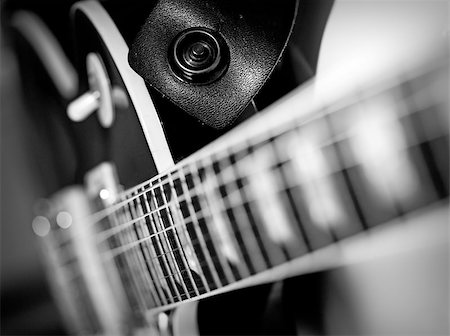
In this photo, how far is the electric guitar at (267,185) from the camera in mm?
382

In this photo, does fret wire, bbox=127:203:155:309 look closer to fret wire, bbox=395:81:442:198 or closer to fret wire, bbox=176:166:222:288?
fret wire, bbox=176:166:222:288

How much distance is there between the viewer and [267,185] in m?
0.43

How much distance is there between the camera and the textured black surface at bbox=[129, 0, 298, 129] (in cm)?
44

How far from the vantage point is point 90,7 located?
1.66ft

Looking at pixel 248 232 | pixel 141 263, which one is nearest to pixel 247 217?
pixel 248 232

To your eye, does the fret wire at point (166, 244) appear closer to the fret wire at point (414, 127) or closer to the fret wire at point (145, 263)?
the fret wire at point (145, 263)

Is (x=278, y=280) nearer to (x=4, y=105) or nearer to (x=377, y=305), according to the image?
(x=377, y=305)

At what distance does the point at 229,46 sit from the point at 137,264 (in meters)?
0.19

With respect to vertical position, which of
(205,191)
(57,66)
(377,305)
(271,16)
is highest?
(57,66)

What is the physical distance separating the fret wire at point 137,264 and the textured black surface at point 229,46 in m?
0.11

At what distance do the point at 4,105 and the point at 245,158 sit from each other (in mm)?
632

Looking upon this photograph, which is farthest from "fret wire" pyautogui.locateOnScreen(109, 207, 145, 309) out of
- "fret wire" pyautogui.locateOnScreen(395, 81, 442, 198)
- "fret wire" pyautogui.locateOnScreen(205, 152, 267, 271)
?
"fret wire" pyautogui.locateOnScreen(395, 81, 442, 198)

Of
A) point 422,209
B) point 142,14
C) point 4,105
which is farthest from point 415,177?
point 4,105

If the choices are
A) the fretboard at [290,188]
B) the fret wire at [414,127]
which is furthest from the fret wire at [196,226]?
the fret wire at [414,127]
